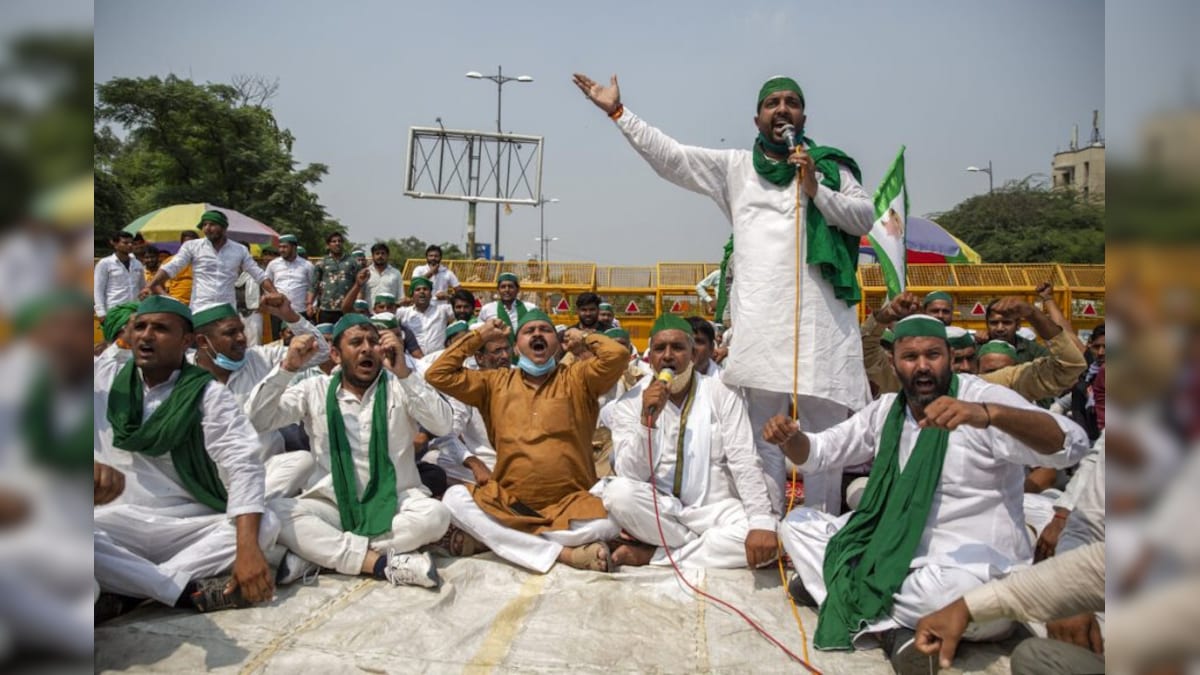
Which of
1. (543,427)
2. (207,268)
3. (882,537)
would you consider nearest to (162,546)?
(543,427)

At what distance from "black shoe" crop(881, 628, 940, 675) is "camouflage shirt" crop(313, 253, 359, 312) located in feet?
22.7

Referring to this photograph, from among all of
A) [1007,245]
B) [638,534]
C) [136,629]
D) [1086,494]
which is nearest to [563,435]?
[638,534]

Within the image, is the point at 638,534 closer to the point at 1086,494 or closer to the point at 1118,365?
the point at 1086,494

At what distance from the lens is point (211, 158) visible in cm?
2200

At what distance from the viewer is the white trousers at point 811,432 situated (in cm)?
388

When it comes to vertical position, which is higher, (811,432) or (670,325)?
(670,325)

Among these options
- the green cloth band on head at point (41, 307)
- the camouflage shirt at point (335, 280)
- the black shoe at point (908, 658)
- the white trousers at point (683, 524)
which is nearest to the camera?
the green cloth band on head at point (41, 307)

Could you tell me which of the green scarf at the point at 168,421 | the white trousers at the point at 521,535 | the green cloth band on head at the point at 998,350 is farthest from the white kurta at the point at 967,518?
the green scarf at the point at 168,421

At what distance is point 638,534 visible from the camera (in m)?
3.84

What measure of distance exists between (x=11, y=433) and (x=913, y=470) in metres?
2.83

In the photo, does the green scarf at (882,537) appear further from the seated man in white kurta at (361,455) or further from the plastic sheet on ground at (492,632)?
the seated man in white kurta at (361,455)

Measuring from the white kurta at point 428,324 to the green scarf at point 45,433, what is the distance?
7742 mm

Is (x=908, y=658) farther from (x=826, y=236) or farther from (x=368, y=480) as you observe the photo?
(x=368, y=480)

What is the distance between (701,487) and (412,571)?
1.39 metres
